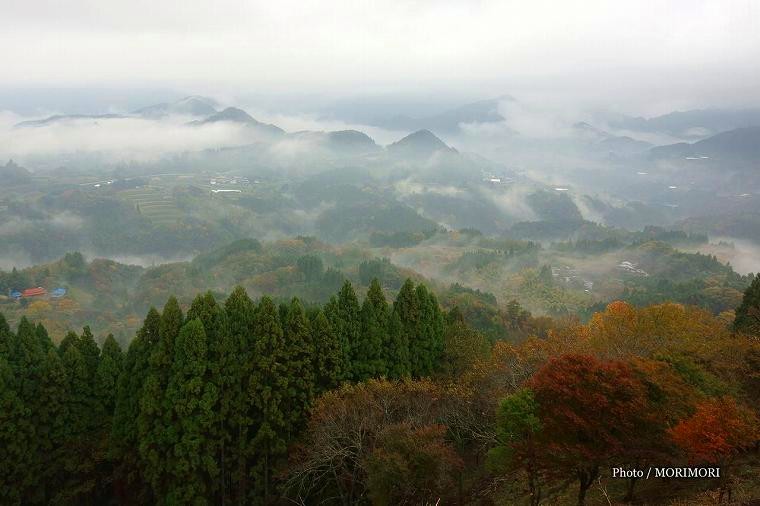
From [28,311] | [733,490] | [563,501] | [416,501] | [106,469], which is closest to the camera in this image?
[733,490]

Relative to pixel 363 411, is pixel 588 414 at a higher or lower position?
higher

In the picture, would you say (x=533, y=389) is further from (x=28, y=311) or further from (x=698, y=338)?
(x=28, y=311)

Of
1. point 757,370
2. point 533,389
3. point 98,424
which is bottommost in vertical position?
point 98,424

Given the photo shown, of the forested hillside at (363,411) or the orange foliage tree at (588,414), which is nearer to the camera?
the orange foliage tree at (588,414)

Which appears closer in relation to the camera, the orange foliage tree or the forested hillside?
the orange foliage tree

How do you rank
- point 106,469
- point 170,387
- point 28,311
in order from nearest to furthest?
point 170,387 < point 106,469 < point 28,311

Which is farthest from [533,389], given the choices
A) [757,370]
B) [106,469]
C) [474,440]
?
[106,469]

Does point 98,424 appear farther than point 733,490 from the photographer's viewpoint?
Yes

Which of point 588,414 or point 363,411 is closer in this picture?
point 588,414
